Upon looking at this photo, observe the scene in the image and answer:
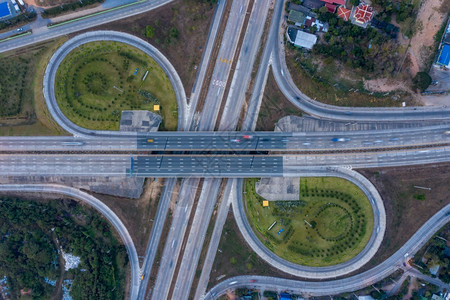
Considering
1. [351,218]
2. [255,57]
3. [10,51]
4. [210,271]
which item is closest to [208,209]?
[210,271]

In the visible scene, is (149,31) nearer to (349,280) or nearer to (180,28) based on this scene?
(180,28)

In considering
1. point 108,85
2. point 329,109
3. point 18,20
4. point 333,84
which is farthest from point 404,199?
point 18,20

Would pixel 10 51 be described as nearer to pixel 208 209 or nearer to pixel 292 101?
pixel 208 209

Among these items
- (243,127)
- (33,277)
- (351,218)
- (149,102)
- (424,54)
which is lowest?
(33,277)

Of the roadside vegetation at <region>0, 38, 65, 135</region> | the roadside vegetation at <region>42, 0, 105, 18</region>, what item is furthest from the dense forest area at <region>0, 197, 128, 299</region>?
the roadside vegetation at <region>42, 0, 105, 18</region>

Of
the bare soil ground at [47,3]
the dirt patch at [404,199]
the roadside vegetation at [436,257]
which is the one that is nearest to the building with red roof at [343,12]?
the dirt patch at [404,199]
